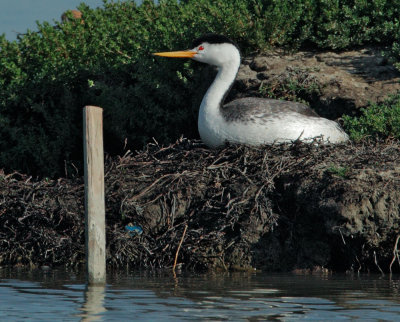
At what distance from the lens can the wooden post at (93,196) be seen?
379 inches

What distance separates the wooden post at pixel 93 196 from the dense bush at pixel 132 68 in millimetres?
4723

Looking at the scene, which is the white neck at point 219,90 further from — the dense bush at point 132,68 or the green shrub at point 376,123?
the green shrub at point 376,123

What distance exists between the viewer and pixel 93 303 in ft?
27.7

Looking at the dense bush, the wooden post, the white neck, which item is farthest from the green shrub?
the wooden post

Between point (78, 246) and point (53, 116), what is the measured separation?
4.90 m

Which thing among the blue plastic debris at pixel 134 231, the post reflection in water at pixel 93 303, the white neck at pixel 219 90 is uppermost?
the white neck at pixel 219 90

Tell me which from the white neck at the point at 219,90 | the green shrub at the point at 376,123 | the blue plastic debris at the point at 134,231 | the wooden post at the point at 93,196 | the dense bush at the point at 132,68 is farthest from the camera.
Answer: the dense bush at the point at 132,68

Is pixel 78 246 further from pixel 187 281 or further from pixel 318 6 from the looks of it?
pixel 318 6

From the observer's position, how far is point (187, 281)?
10156 mm

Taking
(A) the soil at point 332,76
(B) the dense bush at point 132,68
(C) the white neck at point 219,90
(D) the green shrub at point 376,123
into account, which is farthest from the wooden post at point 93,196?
(A) the soil at point 332,76

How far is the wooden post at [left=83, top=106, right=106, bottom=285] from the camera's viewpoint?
962cm

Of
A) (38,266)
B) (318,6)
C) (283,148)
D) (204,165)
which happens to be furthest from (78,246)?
(318,6)

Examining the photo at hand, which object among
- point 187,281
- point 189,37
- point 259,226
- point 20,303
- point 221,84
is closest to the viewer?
point 20,303

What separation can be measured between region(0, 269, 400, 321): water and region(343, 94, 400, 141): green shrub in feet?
9.69
